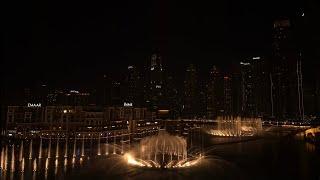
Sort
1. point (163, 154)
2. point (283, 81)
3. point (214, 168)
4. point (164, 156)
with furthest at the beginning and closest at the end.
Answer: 1. point (283, 81)
2. point (163, 154)
3. point (164, 156)
4. point (214, 168)

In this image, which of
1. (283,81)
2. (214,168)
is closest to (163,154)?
(214,168)

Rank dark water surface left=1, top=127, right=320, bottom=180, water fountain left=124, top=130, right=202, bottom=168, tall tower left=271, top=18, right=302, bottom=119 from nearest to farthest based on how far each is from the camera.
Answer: dark water surface left=1, top=127, right=320, bottom=180
water fountain left=124, top=130, right=202, bottom=168
tall tower left=271, top=18, right=302, bottom=119

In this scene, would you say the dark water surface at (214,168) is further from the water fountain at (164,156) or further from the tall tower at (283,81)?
the tall tower at (283,81)

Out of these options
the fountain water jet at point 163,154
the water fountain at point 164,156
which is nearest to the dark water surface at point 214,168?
the water fountain at point 164,156

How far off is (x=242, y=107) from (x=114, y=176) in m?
95.5

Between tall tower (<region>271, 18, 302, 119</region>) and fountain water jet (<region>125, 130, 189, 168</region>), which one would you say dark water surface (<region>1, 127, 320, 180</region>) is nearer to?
fountain water jet (<region>125, 130, 189, 168</region>)

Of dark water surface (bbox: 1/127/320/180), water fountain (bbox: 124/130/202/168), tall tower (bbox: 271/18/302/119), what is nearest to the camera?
dark water surface (bbox: 1/127/320/180)

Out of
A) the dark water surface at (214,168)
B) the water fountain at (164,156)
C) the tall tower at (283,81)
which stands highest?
the tall tower at (283,81)

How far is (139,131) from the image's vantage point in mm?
60125

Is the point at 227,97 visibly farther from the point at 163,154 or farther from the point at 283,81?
the point at 163,154

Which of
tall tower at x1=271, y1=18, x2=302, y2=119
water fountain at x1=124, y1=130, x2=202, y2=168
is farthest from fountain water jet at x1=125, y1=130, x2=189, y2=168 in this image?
tall tower at x1=271, y1=18, x2=302, y2=119

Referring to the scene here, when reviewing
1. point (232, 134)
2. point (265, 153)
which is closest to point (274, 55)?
point (232, 134)

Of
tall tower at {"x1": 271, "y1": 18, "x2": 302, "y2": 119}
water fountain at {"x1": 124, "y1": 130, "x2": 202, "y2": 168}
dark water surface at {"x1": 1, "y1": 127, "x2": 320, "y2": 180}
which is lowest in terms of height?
dark water surface at {"x1": 1, "y1": 127, "x2": 320, "y2": 180}

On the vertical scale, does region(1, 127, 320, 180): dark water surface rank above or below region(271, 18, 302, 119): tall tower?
below
